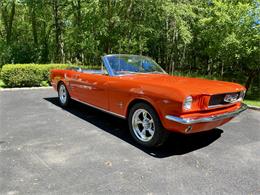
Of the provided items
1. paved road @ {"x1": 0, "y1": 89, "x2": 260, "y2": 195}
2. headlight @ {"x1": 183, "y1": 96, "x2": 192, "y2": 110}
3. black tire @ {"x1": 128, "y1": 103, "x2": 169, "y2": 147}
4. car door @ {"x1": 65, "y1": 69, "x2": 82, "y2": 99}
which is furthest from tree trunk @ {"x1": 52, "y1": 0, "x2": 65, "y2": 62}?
headlight @ {"x1": 183, "y1": 96, "x2": 192, "y2": 110}

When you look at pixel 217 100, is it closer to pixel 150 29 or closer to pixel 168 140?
pixel 168 140

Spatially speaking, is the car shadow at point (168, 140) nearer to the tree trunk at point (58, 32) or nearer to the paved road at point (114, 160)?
the paved road at point (114, 160)

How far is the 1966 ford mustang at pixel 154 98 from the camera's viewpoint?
3.31 metres

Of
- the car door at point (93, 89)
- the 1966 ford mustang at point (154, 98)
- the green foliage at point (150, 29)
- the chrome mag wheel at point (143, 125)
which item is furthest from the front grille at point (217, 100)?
the green foliage at point (150, 29)

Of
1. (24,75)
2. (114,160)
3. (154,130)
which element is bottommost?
(114,160)

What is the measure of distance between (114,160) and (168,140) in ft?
3.99

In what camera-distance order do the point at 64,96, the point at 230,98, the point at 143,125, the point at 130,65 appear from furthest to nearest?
the point at 64,96 → the point at 130,65 → the point at 143,125 → the point at 230,98

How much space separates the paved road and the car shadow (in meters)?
0.02

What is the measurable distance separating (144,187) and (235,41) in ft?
23.5

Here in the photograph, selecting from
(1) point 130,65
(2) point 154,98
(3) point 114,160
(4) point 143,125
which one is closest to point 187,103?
(2) point 154,98

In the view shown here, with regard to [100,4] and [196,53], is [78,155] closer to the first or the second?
[100,4]

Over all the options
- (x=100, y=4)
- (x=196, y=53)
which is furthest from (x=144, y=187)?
(x=196, y=53)

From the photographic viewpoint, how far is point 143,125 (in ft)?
12.9

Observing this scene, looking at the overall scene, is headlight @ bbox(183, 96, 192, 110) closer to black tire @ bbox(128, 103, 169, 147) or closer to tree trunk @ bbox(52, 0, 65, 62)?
black tire @ bbox(128, 103, 169, 147)
